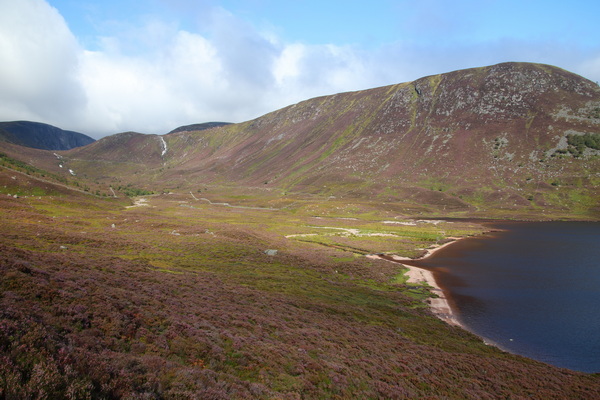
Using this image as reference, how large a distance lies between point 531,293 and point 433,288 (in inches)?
576

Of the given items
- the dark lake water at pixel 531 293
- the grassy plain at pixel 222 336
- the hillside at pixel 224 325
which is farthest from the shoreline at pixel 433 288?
the grassy plain at pixel 222 336

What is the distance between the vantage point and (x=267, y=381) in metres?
15.5

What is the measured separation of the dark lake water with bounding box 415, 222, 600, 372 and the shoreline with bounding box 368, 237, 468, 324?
1.17 metres

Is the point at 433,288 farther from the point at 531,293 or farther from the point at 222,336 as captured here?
the point at 222,336

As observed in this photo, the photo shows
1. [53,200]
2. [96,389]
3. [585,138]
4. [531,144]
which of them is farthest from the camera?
[531,144]

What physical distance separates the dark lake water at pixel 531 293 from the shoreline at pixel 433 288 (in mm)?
1165

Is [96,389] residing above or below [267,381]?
above

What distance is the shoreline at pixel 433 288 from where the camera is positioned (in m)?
36.8

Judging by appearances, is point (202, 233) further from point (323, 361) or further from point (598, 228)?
point (598, 228)

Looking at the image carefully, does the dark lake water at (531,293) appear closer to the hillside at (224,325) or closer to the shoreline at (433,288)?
the shoreline at (433,288)

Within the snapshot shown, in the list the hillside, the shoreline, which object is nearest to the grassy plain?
the hillside

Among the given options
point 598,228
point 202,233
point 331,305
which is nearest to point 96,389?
point 331,305

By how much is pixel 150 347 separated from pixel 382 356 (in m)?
17.4

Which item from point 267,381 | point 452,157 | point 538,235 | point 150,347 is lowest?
point 538,235
